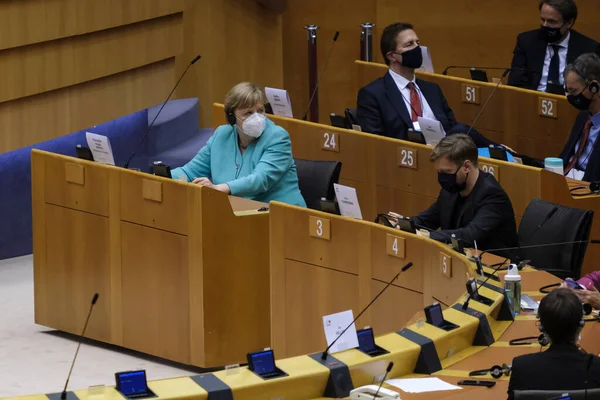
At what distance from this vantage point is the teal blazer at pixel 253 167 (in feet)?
19.8

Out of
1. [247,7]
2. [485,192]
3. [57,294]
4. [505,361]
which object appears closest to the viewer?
[505,361]

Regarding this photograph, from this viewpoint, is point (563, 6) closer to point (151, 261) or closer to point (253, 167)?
point (253, 167)

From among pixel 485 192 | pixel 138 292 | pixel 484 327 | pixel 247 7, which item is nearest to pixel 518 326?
pixel 484 327

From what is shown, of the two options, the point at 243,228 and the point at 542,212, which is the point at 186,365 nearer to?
the point at 243,228

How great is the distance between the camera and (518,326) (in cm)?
420

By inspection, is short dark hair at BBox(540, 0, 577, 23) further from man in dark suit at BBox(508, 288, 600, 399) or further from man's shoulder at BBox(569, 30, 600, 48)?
man in dark suit at BBox(508, 288, 600, 399)

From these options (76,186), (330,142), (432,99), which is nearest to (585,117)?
(432,99)

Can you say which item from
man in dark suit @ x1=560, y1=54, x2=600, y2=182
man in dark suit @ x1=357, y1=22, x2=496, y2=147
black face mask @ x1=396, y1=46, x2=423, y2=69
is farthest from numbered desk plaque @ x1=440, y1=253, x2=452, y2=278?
black face mask @ x1=396, y1=46, x2=423, y2=69

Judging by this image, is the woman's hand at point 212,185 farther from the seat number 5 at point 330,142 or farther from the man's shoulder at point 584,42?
the man's shoulder at point 584,42

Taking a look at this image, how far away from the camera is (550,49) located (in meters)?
7.99

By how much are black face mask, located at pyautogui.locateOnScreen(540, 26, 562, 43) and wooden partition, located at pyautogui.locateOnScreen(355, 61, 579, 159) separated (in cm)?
37

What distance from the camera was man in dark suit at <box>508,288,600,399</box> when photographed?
3293 mm

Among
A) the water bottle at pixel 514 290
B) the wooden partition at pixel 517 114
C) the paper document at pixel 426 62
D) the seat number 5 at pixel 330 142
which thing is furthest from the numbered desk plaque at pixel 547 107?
the water bottle at pixel 514 290

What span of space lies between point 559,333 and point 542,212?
2224 mm
